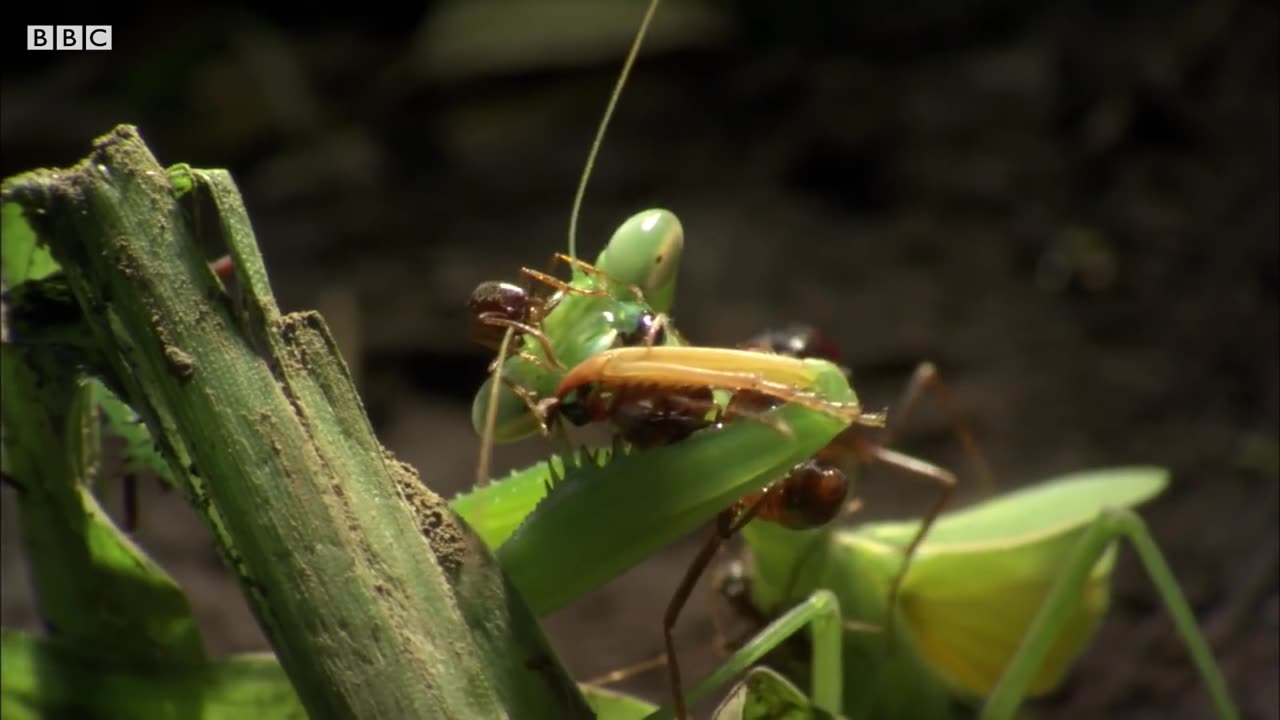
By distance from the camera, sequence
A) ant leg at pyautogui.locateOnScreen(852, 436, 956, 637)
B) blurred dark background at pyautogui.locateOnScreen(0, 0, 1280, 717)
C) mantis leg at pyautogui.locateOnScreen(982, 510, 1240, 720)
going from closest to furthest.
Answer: mantis leg at pyautogui.locateOnScreen(982, 510, 1240, 720) < ant leg at pyautogui.locateOnScreen(852, 436, 956, 637) < blurred dark background at pyautogui.locateOnScreen(0, 0, 1280, 717)

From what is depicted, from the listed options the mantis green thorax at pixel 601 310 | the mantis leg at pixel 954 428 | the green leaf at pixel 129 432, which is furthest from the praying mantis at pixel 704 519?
the mantis leg at pixel 954 428

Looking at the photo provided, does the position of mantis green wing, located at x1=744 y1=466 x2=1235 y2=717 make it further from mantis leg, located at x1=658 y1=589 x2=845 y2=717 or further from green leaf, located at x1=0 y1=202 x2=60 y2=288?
green leaf, located at x1=0 y1=202 x2=60 y2=288

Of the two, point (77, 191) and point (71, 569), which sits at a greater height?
point (77, 191)

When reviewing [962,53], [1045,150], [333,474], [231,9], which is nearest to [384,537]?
[333,474]

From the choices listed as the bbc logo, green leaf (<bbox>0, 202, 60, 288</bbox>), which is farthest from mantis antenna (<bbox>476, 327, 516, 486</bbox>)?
the bbc logo

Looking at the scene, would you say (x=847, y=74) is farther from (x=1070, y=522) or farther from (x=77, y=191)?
(x=77, y=191)

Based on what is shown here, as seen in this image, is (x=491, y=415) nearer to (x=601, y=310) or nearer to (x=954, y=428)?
(x=601, y=310)
